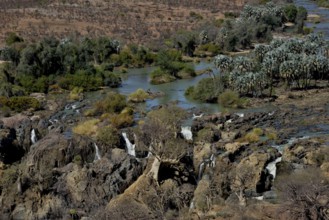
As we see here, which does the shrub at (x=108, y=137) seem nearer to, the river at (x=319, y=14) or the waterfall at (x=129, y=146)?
the waterfall at (x=129, y=146)

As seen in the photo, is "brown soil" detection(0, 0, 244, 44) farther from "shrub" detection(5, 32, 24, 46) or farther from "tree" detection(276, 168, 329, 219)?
"tree" detection(276, 168, 329, 219)

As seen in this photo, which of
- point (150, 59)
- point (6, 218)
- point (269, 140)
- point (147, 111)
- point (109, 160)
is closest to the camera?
point (6, 218)

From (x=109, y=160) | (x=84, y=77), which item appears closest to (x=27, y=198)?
(x=109, y=160)

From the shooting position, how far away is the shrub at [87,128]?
202ft

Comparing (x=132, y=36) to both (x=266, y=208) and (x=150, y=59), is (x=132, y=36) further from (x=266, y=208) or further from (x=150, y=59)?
(x=266, y=208)

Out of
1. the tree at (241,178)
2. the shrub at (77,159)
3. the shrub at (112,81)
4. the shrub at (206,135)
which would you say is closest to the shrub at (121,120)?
the shrub at (206,135)

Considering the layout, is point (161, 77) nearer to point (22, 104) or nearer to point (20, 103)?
point (22, 104)

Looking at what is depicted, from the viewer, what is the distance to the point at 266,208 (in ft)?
109

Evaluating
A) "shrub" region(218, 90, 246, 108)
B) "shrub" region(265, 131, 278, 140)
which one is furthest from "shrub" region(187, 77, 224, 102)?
"shrub" region(265, 131, 278, 140)

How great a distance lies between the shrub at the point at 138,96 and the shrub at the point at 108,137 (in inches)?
717

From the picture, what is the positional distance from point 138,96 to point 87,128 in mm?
15559

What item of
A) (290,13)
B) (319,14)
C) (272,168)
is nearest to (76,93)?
(272,168)

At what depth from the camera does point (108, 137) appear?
186 ft

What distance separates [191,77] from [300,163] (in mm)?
44382
